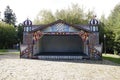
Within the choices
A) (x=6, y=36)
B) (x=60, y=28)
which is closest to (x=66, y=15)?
(x=6, y=36)

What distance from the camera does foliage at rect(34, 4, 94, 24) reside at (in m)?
48.5

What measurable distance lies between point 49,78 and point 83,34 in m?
13.7

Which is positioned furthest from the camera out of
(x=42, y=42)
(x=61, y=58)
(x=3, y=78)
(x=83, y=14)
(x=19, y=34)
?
(x=19, y=34)

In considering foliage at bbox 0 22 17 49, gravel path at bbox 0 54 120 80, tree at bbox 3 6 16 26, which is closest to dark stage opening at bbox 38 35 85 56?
gravel path at bbox 0 54 120 80

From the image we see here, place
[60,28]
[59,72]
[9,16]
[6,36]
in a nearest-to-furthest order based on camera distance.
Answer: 1. [59,72]
2. [60,28]
3. [6,36]
4. [9,16]

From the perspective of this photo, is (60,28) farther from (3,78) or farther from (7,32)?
(7,32)

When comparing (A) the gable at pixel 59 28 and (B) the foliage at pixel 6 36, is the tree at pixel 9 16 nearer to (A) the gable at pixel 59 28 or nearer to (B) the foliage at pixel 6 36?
(B) the foliage at pixel 6 36

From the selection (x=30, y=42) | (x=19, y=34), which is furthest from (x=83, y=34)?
(x=19, y=34)

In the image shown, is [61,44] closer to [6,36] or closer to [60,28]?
[60,28]

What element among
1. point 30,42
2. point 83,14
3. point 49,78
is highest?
point 83,14

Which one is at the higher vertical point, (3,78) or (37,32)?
(37,32)

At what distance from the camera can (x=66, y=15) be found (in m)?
49.0

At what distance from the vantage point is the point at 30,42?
81.5 feet

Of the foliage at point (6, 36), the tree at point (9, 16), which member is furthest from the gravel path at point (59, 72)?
the tree at point (9, 16)
